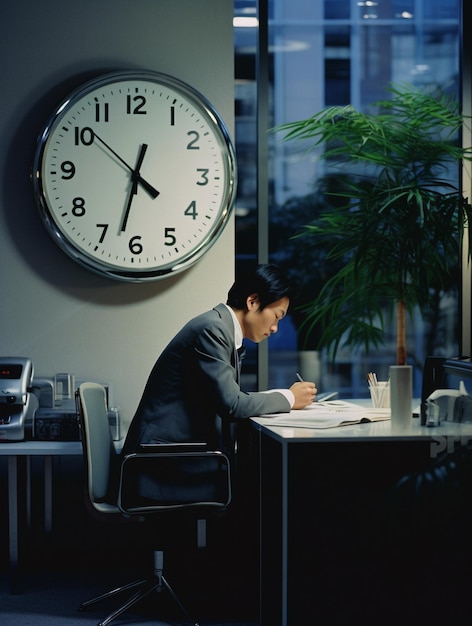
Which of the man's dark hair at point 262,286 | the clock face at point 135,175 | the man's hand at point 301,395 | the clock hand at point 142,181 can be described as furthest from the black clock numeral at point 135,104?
the man's hand at point 301,395

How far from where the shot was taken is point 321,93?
545 cm

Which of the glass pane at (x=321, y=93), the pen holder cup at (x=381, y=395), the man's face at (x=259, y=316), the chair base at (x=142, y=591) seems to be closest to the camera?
the chair base at (x=142, y=591)

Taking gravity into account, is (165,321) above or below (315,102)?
below

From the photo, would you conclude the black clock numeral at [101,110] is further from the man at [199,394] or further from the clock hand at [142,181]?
the man at [199,394]

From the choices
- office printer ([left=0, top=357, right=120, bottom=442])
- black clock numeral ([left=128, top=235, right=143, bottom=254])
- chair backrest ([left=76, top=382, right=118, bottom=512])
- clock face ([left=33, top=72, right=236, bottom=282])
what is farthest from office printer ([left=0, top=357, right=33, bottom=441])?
black clock numeral ([left=128, top=235, right=143, bottom=254])

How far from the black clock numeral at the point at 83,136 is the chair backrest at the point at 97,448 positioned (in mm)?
1096

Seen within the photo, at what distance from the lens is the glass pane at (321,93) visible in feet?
12.3

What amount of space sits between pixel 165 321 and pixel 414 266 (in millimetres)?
1055

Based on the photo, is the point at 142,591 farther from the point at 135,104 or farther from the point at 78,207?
the point at 135,104

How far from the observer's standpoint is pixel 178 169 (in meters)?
3.52

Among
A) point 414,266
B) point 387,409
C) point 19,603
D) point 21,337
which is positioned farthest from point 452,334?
point 19,603

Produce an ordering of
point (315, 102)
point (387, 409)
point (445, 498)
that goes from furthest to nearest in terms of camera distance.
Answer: point (315, 102), point (387, 409), point (445, 498)

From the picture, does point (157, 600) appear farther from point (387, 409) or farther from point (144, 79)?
point (144, 79)

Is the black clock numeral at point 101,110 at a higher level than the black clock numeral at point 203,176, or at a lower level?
higher
